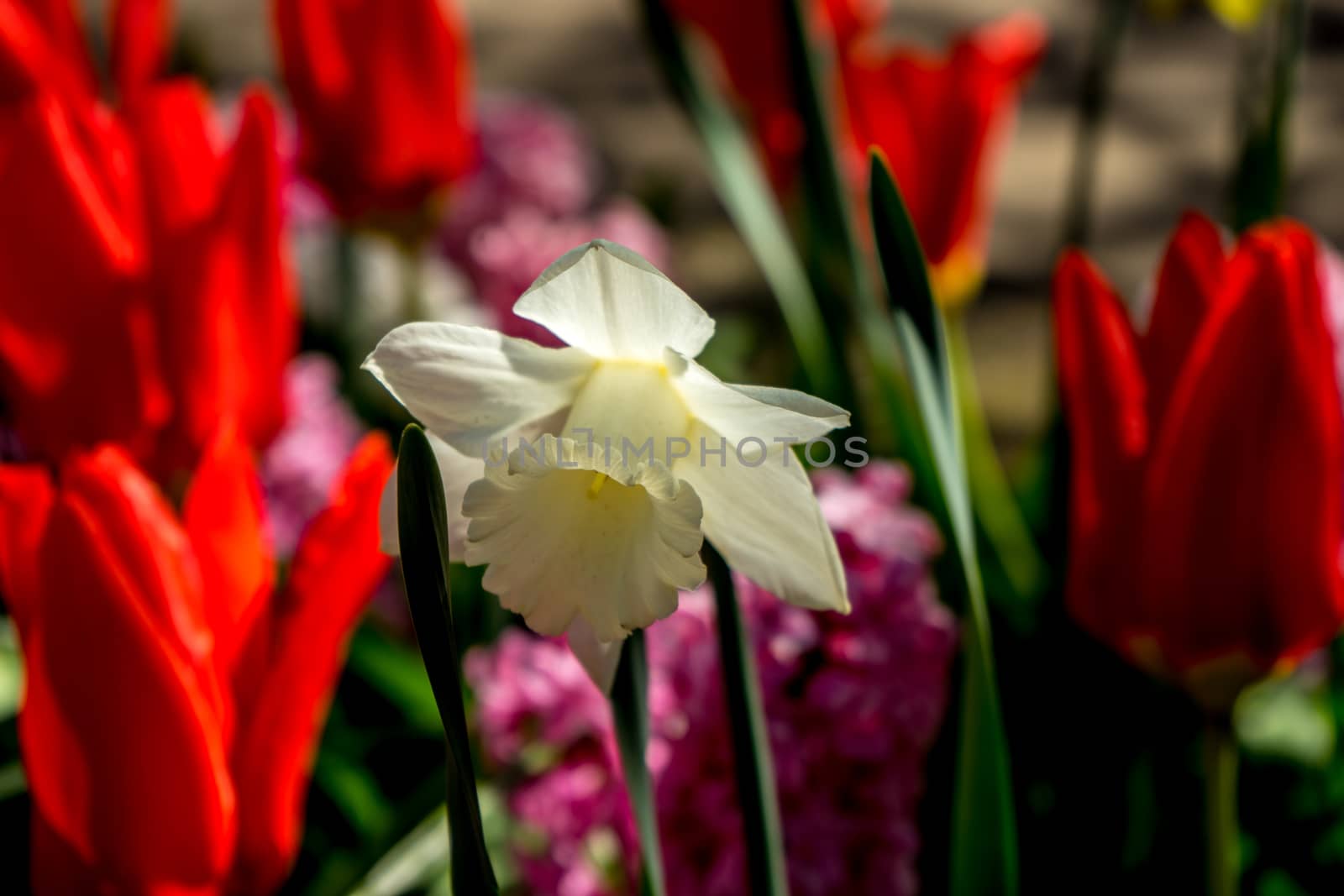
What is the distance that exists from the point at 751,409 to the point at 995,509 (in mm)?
605

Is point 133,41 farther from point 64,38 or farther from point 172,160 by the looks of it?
point 172,160

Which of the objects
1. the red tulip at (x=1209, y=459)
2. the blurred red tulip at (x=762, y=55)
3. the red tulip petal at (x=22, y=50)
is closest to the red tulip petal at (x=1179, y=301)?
the red tulip at (x=1209, y=459)

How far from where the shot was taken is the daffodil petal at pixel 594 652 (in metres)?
0.33

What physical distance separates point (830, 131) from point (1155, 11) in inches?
23.0

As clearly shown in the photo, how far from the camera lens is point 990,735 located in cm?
39

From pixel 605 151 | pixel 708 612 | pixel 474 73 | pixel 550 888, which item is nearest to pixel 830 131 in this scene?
pixel 708 612

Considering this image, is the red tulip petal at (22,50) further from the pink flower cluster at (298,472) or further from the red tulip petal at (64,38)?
the pink flower cluster at (298,472)

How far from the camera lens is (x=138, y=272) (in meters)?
0.55

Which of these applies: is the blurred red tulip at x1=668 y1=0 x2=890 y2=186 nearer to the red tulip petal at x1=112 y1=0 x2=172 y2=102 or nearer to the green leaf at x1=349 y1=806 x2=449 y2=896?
the red tulip petal at x1=112 y1=0 x2=172 y2=102

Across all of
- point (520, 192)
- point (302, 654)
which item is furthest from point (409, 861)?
point (520, 192)

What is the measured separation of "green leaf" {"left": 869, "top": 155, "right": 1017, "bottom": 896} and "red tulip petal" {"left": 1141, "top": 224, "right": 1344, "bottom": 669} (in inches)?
3.8

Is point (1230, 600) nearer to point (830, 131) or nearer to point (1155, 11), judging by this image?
point (830, 131)

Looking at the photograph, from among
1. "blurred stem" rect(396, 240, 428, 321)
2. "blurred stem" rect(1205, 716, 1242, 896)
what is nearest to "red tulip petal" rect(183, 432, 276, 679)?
"blurred stem" rect(1205, 716, 1242, 896)

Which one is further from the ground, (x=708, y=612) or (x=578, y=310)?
(x=578, y=310)
